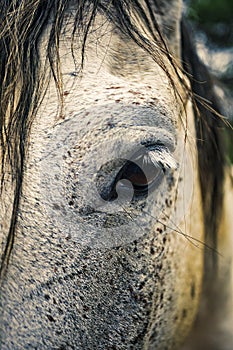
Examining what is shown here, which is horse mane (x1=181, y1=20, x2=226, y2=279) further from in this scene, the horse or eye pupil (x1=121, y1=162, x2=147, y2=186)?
eye pupil (x1=121, y1=162, x2=147, y2=186)

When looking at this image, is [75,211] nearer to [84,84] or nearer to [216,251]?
[84,84]

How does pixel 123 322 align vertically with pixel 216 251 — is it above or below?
below

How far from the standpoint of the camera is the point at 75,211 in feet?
3.41

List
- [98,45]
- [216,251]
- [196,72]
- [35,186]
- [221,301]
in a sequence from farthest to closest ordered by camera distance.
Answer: [221,301], [216,251], [196,72], [98,45], [35,186]

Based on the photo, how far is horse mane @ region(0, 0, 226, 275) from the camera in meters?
1.02

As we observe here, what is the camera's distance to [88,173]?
1.03 meters

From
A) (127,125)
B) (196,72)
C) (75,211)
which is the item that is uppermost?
(196,72)

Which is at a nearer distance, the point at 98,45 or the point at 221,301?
the point at 98,45

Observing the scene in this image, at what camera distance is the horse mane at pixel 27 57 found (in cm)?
102

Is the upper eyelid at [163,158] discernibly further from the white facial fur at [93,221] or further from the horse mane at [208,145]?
the horse mane at [208,145]

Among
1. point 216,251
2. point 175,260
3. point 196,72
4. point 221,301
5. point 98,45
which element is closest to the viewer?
point 98,45

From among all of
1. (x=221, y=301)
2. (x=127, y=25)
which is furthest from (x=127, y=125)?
(x=221, y=301)

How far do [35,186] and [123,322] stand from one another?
308mm

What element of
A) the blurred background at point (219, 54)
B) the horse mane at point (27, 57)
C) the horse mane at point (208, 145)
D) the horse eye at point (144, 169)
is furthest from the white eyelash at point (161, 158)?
the blurred background at point (219, 54)
